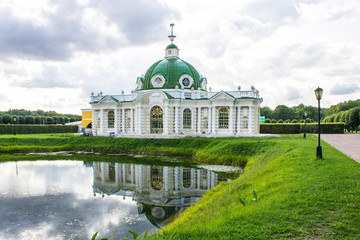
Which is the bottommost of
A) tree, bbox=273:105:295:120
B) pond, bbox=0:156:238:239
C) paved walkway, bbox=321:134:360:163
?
pond, bbox=0:156:238:239


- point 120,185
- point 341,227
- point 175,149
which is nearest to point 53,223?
point 120,185

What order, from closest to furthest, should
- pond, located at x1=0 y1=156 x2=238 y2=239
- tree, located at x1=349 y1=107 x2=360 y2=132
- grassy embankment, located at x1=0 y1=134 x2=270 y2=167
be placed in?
pond, located at x1=0 y1=156 x2=238 y2=239
grassy embankment, located at x1=0 y1=134 x2=270 y2=167
tree, located at x1=349 y1=107 x2=360 y2=132

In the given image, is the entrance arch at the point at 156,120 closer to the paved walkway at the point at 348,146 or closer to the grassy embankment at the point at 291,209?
the paved walkway at the point at 348,146

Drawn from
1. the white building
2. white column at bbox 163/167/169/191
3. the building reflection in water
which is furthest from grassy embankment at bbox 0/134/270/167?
white column at bbox 163/167/169/191

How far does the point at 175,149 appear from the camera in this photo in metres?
25.4

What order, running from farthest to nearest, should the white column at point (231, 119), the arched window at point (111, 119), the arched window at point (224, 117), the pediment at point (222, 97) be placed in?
1. the arched window at point (111, 119)
2. the arched window at point (224, 117)
3. the white column at point (231, 119)
4. the pediment at point (222, 97)

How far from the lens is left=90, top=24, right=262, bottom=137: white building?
103 ft

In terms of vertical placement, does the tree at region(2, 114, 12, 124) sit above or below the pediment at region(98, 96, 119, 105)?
below

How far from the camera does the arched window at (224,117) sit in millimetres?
31875

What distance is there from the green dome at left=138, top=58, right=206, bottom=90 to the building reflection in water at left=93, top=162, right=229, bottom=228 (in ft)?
53.1

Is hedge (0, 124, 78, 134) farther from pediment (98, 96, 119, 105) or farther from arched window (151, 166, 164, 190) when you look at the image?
arched window (151, 166, 164, 190)

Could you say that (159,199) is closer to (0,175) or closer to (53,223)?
(53,223)

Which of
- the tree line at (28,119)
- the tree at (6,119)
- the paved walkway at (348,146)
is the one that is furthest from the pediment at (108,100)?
the tree at (6,119)

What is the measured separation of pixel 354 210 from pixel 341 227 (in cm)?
88
